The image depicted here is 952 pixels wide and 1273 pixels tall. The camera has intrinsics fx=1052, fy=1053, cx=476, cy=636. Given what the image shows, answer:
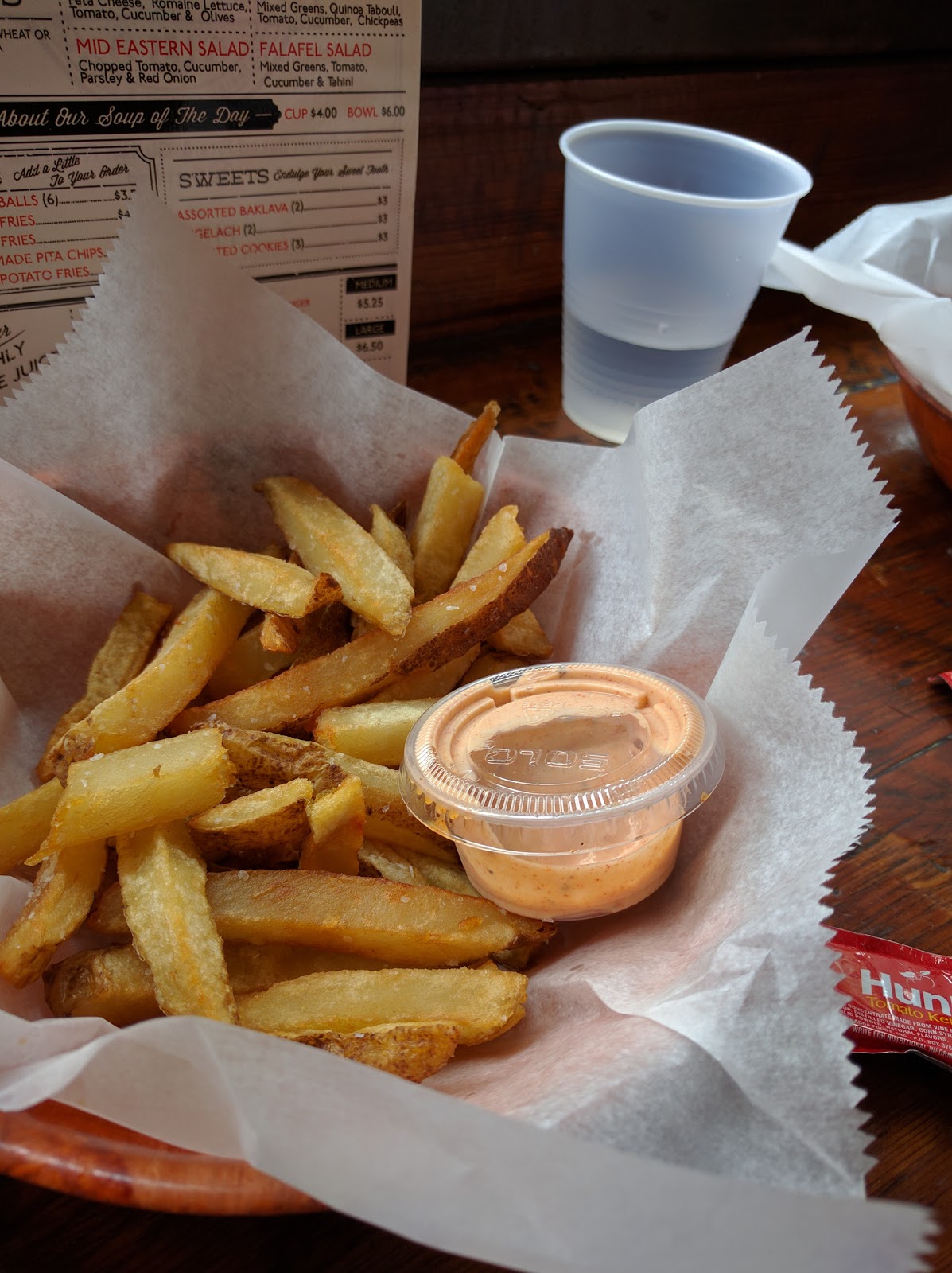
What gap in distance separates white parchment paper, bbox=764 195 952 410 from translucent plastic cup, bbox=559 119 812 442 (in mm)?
138

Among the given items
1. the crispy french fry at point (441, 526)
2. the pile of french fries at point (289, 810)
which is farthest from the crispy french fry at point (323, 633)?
the crispy french fry at point (441, 526)

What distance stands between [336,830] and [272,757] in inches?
4.4

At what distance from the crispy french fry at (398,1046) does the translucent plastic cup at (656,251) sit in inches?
51.4

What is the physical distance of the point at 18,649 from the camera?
137cm

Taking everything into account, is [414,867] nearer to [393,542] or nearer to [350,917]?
[350,917]

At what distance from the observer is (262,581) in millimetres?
1248

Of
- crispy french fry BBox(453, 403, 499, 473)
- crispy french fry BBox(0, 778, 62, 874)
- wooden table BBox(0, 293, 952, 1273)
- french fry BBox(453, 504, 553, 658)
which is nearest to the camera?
wooden table BBox(0, 293, 952, 1273)

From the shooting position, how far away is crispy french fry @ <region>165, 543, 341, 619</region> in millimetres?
1207

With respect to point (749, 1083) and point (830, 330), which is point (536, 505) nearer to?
point (749, 1083)

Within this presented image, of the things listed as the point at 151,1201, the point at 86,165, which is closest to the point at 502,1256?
the point at 151,1201

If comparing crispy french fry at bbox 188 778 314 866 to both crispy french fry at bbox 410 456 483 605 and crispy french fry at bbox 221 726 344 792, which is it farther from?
crispy french fry at bbox 410 456 483 605

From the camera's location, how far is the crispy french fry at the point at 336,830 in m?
1.05

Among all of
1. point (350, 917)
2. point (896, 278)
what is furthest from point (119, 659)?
point (896, 278)

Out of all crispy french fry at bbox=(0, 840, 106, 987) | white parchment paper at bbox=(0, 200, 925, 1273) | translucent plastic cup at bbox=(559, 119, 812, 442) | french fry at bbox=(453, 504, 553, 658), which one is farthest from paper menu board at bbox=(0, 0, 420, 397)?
crispy french fry at bbox=(0, 840, 106, 987)
